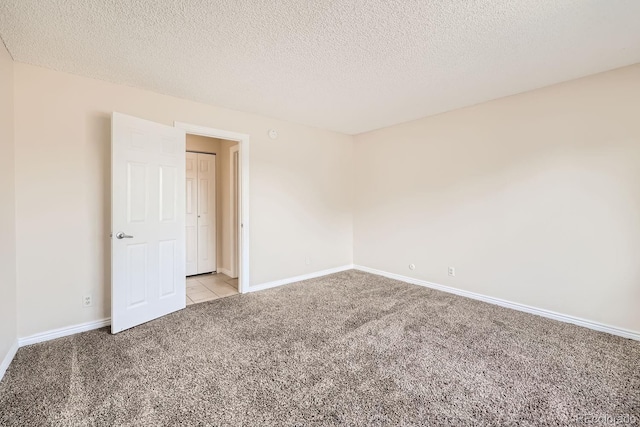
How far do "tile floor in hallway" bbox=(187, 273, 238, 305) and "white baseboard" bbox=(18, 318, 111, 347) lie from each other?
87 cm

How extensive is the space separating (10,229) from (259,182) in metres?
2.43

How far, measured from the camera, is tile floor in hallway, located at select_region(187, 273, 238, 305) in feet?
12.0

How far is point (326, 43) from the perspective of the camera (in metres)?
2.15

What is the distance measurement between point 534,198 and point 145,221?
13.6 feet

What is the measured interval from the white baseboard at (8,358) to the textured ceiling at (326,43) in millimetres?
2336

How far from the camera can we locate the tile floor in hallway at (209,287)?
366cm

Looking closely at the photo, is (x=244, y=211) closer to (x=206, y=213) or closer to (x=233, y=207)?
(x=233, y=207)

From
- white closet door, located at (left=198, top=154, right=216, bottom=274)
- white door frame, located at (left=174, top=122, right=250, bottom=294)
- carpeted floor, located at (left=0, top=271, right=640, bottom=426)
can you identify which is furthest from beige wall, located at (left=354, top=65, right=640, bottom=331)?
white closet door, located at (left=198, top=154, right=216, bottom=274)

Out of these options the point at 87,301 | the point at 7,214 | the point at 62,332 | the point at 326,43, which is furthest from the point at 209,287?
the point at 326,43

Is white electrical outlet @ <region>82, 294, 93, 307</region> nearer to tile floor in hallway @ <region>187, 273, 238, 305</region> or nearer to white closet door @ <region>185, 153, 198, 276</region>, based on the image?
tile floor in hallway @ <region>187, 273, 238, 305</region>

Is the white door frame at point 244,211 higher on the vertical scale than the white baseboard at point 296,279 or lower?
higher

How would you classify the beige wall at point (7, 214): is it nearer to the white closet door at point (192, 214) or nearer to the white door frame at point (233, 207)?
the white closet door at point (192, 214)

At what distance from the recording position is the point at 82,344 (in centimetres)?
240

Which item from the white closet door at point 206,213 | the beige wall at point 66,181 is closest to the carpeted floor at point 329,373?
the beige wall at point 66,181
